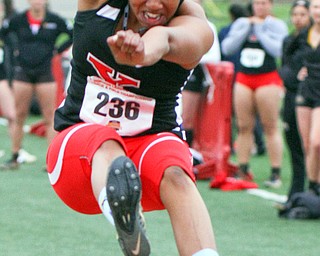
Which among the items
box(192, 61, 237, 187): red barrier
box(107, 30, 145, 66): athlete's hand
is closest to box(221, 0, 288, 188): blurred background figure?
box(192, 61, 237, 187): red barrier

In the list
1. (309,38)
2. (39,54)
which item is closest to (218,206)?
(309,38)

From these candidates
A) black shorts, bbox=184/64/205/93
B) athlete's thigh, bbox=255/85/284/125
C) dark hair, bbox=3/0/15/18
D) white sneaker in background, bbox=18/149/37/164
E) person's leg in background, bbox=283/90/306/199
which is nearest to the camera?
person's leg in background, bbox=283/90/306/199

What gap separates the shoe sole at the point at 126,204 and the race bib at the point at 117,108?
0.64 metres

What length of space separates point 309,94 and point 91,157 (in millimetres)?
4458

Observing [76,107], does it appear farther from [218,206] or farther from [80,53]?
[218,206]

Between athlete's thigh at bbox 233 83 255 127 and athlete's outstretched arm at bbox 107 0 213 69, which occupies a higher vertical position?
athlete's outstretched arm at bbox 107 0 213 69

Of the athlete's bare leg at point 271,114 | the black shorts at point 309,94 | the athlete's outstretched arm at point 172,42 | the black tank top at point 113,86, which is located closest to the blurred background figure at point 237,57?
the athlete's bare leg at point 271,114

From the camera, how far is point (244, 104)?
11.1 metres

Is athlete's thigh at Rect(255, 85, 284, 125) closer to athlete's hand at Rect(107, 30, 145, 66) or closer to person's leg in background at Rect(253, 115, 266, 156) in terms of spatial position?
person's leg in background at Rect(253, 115, 266, 156)

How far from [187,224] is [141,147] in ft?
1.86

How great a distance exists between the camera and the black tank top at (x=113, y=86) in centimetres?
511

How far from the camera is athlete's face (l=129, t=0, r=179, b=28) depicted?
192 inches

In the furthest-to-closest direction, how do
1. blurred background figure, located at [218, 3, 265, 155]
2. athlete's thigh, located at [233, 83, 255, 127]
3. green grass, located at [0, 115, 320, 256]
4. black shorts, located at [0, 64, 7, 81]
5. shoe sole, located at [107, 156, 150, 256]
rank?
1. blurred background figure, located at [218, 3, 265, 155]
2. black shorts, located at [0, 64, 7, 81]
3. athlete's thigh, located at [233, 83, 255, 127]
4. green grass, located at [0, 115, 320, 256]
5. shoe sole, located at [107, 156, 150, 256]

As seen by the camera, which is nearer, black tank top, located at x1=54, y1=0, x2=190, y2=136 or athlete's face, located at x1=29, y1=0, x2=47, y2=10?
black tank top, located at x1=54, y1=0, x2=190, y2=136
